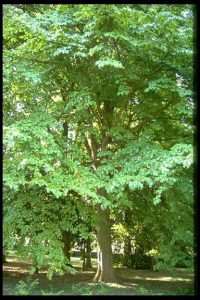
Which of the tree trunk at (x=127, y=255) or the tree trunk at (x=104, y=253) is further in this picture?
the tree trunk at (x=127, y=255)

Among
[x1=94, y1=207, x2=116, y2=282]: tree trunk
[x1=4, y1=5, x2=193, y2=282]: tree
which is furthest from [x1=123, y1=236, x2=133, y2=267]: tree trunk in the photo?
[x1=4, y1=5, x2=193, y2=282]: tree

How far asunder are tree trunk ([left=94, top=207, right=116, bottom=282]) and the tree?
3 cm

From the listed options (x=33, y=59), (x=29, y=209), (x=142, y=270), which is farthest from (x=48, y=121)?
(x=142, y=270)

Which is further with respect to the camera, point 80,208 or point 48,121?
point 80,208

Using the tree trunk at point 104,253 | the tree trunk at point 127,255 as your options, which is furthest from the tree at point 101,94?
the tree trunk at point 127,255

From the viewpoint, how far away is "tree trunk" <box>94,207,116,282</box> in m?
10.0

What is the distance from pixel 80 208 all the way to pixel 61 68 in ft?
12.4

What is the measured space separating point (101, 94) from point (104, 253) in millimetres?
4549

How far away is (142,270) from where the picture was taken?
14.6 m

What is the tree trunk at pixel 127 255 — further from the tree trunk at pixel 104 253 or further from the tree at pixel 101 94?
the tree at pixel 101 94

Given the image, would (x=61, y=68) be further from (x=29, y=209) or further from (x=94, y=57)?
(x=29, y=209)

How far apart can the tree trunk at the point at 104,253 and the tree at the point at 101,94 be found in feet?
0.09

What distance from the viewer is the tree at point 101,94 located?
297 inches

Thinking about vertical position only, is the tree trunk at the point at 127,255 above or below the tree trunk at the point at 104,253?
below
